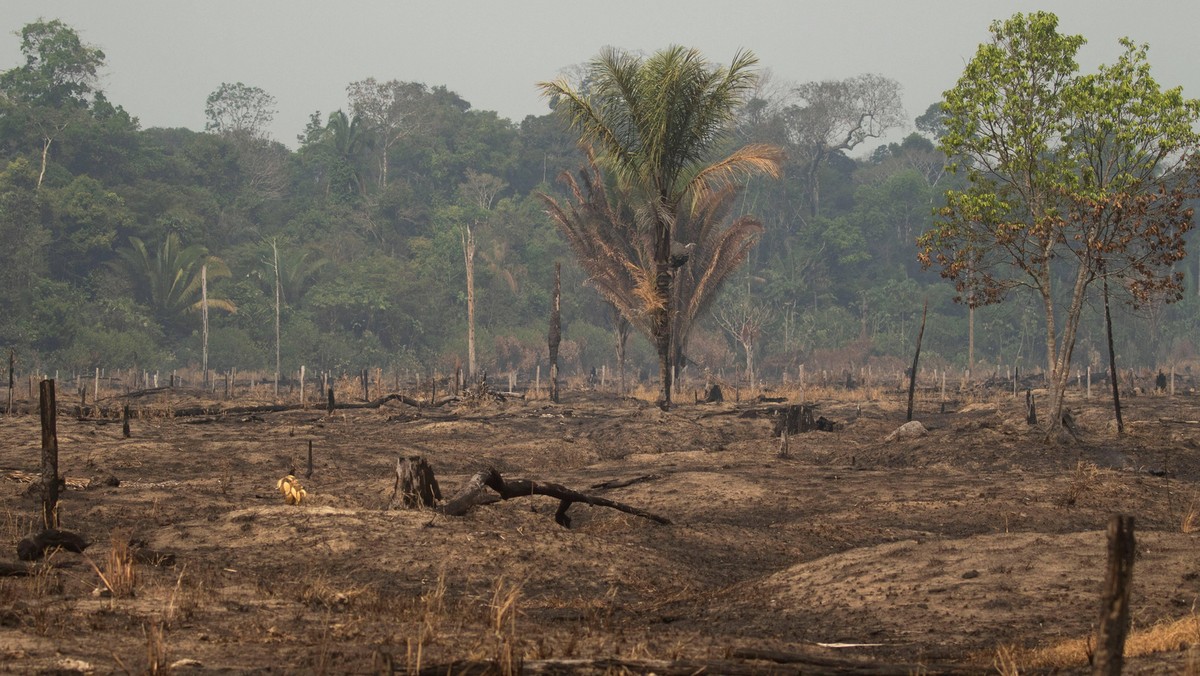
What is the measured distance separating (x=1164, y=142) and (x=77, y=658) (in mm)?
17497

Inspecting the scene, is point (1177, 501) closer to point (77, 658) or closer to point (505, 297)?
point (77, 658)

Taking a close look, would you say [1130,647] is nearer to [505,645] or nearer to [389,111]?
[505,645]

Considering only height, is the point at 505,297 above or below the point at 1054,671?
above

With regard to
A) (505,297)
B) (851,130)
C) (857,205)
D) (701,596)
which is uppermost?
(851,130)

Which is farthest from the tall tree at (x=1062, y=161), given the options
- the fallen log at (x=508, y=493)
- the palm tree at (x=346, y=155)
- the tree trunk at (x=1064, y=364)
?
the palm tree at (x=346, y=155)

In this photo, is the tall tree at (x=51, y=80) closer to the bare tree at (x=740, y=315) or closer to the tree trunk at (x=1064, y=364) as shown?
the bare tree at (x=740, y=315)

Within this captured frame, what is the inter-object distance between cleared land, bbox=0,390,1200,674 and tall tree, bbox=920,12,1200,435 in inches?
106

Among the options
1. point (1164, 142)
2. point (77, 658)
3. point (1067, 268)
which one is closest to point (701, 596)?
point (77, 658)

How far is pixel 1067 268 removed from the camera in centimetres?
6881

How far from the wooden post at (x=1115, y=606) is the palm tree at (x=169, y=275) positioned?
52381mm

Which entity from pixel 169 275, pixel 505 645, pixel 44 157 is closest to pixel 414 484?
pixel 505 645

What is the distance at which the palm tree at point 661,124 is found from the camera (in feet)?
85.8

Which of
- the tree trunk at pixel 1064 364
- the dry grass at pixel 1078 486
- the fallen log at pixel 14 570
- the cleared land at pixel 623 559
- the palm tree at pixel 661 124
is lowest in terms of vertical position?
the cleared land at pixel 623 559

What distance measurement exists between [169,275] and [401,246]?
53.5ft
